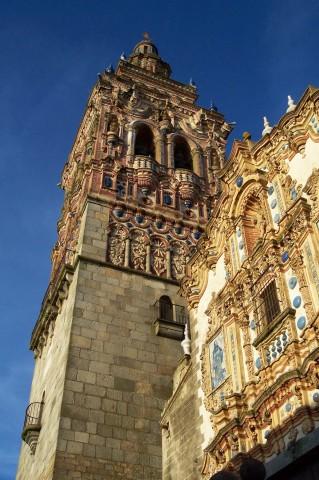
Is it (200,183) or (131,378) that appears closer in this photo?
(131,378)

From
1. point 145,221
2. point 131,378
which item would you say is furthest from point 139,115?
point 131,378

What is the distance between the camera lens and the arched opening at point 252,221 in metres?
12.7

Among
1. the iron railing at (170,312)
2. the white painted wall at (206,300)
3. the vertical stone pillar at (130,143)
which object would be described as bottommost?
the white painted wall at (206,300)

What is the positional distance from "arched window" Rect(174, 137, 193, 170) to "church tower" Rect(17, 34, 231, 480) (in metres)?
0.06

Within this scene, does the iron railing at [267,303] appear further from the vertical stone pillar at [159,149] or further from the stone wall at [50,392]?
the vertical stone pillar at [159,149]

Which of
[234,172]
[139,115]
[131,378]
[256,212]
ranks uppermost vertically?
[139,115]

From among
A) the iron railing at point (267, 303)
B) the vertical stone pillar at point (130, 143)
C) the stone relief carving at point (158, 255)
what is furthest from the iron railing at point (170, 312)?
the vertical stone pillar at point (130, 143)

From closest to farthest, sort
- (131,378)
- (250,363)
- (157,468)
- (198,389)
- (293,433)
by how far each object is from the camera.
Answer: (293,433)
(250,363)
(198,389)
(157,468)
(131,378)

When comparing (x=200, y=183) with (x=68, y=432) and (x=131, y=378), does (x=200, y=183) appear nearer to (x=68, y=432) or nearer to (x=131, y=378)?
(x=131, y=378)

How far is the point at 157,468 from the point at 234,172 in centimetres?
730

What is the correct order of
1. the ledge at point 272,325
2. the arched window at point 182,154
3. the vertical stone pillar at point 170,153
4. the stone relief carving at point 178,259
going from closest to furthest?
the ledge at point 272,325, the stone relief carving at point 178,259, the vertical stone pillar at point 170,153, the arched window at point 182,154

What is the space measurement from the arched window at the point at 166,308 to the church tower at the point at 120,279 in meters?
0.04

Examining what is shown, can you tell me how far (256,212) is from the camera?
1327 centimetres

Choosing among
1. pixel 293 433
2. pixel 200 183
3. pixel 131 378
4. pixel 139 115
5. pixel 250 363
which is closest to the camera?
pixel 293 433
